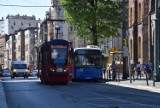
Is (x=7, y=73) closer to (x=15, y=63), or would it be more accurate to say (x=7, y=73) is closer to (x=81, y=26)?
(x=15, y=63)

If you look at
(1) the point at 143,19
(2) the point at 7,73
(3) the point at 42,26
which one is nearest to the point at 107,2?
(1) the point at 143,19

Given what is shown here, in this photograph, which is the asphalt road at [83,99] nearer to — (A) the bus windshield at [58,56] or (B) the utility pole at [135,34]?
(A) the bus windshield at [58,56]

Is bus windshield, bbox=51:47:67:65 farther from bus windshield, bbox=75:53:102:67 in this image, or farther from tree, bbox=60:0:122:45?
tree, bbox=60:0:122:45

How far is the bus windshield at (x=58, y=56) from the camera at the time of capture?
126 ft

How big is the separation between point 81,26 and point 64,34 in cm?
6126

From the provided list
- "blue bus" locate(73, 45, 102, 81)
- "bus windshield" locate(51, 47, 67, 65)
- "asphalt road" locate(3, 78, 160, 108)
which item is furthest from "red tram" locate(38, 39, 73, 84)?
"asphalt road" locate(3, 78, 160, 108)

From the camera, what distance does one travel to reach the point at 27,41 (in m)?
170

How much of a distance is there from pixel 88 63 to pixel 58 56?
5.88 m

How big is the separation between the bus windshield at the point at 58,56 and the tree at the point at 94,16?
12838 millimetres

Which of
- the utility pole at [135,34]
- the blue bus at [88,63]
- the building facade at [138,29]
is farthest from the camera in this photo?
the utility pole at [135,34]

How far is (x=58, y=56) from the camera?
3872 cm

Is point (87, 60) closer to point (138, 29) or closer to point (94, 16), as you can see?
point (94, 16)

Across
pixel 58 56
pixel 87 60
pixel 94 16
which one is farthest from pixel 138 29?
pixel 58 56

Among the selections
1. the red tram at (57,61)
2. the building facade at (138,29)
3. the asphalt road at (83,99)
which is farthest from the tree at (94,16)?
the asphalt road at (83,99)
